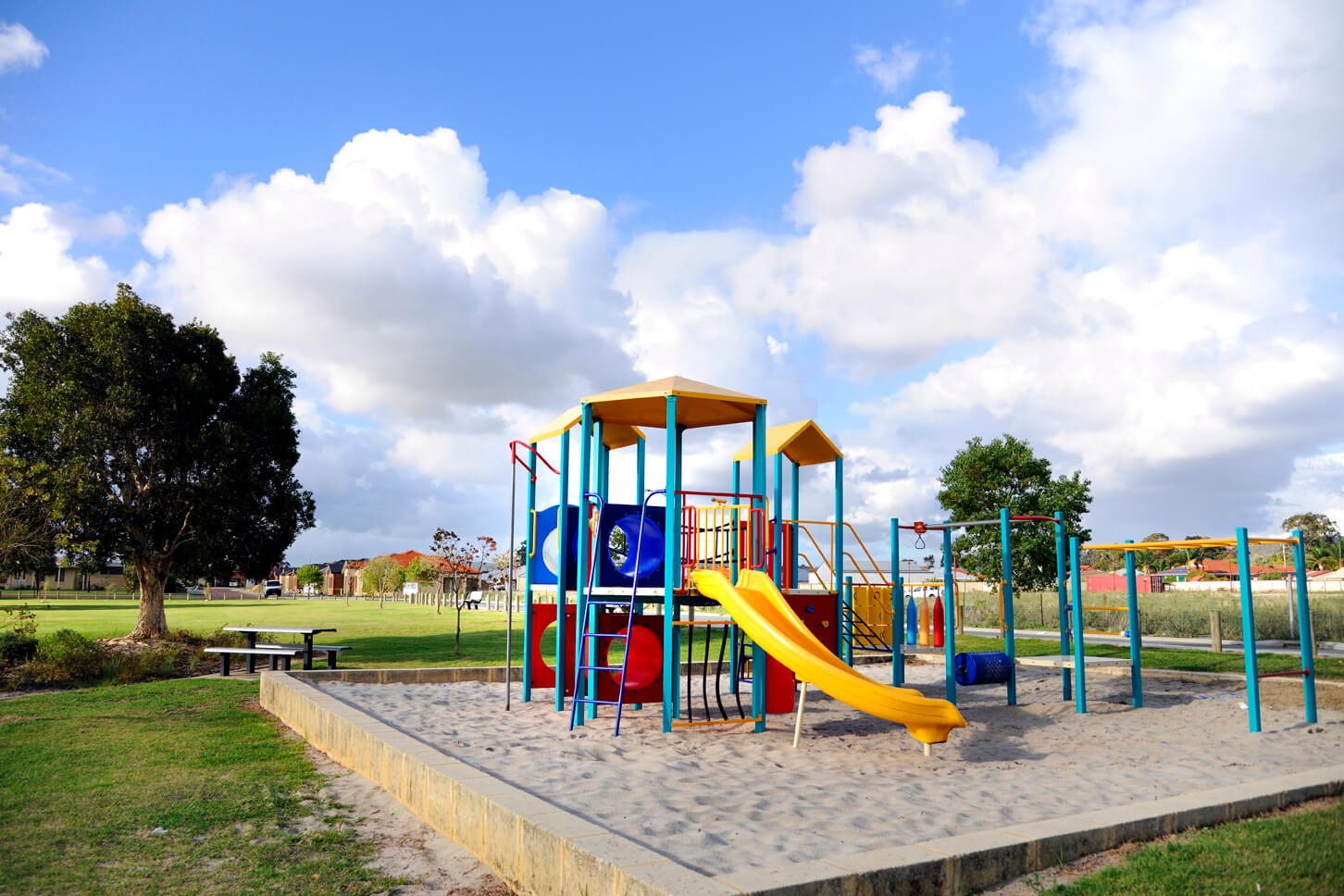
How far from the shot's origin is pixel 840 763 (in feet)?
26.5

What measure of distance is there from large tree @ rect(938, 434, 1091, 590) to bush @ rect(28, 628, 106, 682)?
2192 cm

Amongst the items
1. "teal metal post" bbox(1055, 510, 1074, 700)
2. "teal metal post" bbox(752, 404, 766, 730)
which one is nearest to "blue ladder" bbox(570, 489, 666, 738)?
"teal metal post" bbox(752, 404, 766, 730)

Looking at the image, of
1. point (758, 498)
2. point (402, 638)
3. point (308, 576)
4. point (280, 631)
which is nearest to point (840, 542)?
point (758, 498)

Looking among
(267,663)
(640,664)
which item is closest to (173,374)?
(267,663)

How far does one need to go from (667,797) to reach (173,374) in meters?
19.9

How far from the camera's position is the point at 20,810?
6469 millimetres

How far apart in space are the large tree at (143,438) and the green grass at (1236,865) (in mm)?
20324

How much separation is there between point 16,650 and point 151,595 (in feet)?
16.0

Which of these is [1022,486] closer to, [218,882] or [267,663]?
[267,663]

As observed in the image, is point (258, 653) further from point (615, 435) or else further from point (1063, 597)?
point (1063, 597)

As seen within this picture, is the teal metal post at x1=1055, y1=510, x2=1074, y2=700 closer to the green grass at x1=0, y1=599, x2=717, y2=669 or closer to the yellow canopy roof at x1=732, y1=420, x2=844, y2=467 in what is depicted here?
the yellow canopy roof at x1=732, y1=420, x2=844, y2=467

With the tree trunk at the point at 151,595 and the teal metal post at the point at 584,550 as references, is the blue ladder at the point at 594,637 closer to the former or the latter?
the teal metal post at the point at 584,550

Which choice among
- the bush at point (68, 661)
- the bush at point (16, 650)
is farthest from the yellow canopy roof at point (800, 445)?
the bush at point (16, 650)

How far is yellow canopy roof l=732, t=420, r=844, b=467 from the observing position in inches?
505
